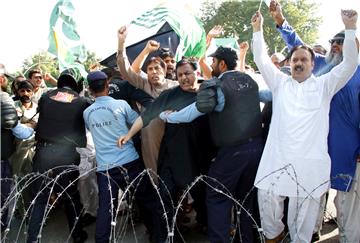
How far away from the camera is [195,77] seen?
390 centimetres

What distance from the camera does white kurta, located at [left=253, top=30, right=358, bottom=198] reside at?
136 inches

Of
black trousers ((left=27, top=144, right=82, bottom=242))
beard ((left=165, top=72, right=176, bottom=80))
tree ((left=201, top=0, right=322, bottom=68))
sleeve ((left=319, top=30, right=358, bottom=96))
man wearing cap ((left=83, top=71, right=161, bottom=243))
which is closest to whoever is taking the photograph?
sleeve ((left=319, top=30, right=358, bottom=96))

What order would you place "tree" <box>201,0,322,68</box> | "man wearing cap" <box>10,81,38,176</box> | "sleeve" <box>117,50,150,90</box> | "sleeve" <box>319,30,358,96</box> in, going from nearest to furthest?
"sleeve" <box>319,30,358,96</box>, "sleeve" <box>117,50,150,90</box>, "man wearing cap" <box>10,81,38,176</box>, "tree" <box>201,0,322,68</box>

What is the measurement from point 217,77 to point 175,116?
0.52m

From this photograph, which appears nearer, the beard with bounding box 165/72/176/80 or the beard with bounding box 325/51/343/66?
the beard with bounding box 325/51/343/66

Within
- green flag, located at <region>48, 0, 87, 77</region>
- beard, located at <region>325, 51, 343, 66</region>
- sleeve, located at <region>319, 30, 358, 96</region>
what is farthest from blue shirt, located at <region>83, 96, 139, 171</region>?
green flag, located at <region>48, 0, 87, 77</region>

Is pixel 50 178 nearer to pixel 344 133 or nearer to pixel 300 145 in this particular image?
pixel 300 145

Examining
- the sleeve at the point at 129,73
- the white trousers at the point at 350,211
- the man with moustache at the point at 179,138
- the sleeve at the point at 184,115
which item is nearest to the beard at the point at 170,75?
the sleeve at the point at 129,73

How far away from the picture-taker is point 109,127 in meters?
3.98

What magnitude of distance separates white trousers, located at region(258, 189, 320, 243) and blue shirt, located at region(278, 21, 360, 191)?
16.4 inches

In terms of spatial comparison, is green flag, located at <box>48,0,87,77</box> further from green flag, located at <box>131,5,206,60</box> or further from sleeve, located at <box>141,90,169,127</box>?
sleeve, located at <box>141,90,169,127</box>

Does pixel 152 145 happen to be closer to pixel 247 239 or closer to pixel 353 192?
pixel 247 239

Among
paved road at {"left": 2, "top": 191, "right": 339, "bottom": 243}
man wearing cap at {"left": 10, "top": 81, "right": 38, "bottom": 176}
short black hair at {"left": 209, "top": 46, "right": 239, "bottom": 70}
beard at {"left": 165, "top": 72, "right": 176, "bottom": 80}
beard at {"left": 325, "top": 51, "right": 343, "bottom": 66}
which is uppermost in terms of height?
short black hair at {"left": 209, "top": 46, "right": 239, "bottom": 70}

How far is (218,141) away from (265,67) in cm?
78
